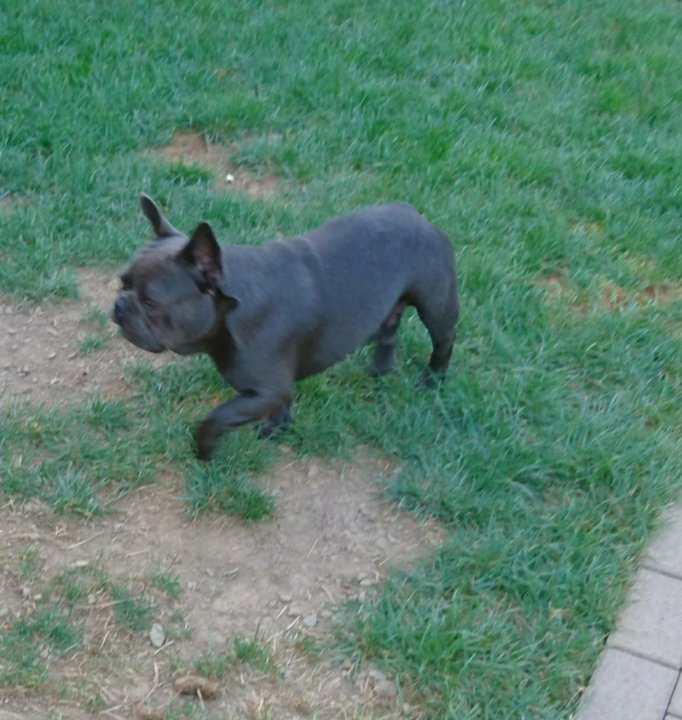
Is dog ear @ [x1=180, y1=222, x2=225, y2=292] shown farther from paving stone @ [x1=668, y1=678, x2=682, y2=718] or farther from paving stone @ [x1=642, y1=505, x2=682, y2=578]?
paving stone @ [x1=668, y1=678, x2=682, y2=718]

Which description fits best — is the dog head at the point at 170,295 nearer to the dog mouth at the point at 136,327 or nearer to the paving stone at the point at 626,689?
the dog mouth at the point at 136,327

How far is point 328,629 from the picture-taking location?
11.8ft

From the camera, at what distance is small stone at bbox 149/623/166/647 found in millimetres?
3468

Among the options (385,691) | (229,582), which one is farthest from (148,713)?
(385,691)

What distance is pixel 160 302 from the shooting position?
3.58 m

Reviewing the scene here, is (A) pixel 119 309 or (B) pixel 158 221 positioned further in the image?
(B) pixel 158 221

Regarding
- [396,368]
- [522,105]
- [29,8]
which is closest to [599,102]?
[522,105]

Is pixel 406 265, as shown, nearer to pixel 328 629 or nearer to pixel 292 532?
pixel 292 532

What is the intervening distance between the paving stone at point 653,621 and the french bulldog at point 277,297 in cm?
129

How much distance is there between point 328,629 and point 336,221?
1.54 m

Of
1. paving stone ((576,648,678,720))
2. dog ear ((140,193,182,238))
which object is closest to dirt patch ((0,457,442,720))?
paving stone ((576,648,678,720))

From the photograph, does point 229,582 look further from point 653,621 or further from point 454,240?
point 454,240

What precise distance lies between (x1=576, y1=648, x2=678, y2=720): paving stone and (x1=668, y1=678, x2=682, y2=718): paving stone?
0.02 meters

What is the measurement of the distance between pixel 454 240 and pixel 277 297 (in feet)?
6.31
